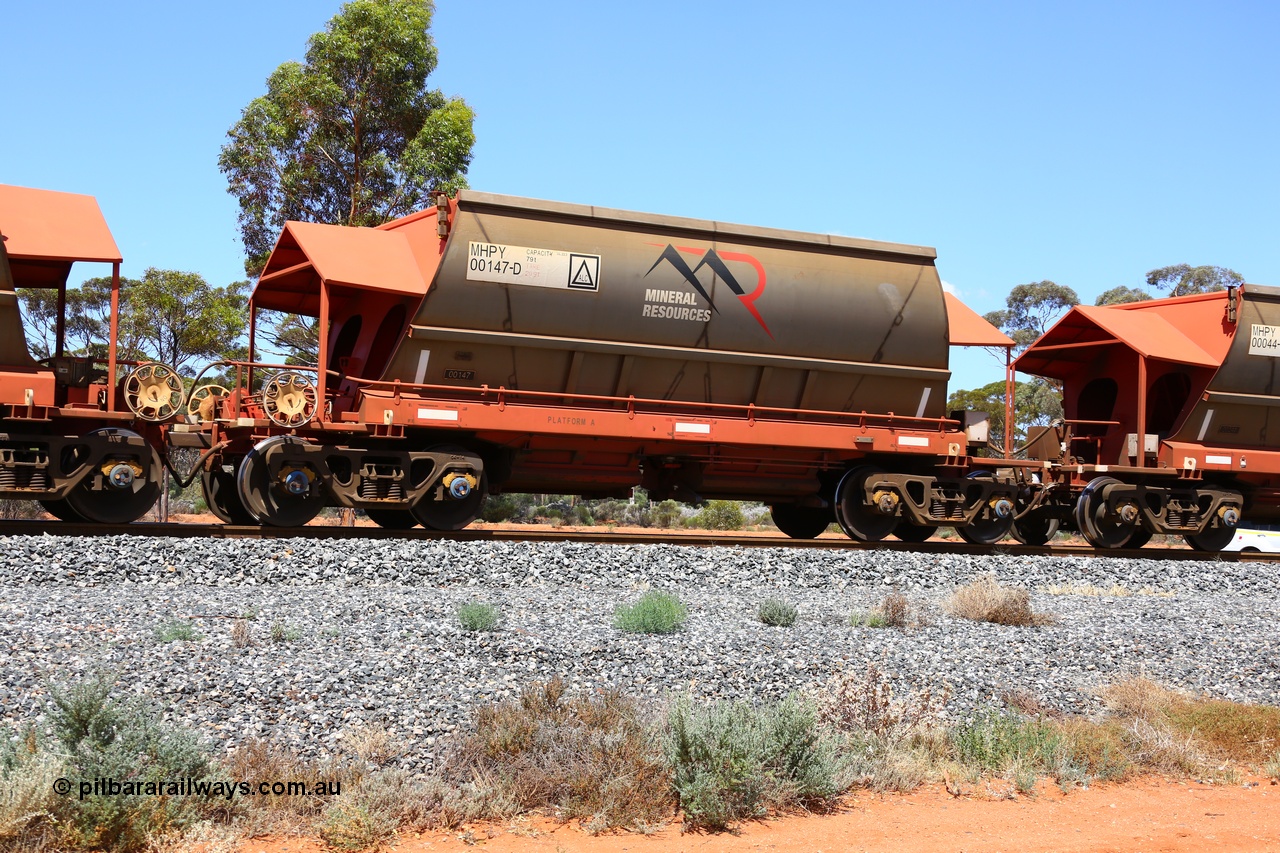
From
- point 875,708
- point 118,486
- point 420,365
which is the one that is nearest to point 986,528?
point 420,365

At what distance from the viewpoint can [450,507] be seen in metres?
13.3

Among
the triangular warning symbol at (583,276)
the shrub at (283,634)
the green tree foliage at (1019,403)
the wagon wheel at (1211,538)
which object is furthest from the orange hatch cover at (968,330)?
the green tree foliage at (1019,403)

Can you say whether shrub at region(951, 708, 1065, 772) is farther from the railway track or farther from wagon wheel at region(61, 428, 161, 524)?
wagon wheel at region(61, 428, 161, 524)

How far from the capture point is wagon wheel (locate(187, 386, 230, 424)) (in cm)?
1351

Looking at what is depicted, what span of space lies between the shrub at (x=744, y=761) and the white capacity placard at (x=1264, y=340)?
1363 cm

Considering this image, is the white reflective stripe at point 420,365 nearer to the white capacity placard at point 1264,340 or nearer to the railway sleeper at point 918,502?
the railway sleeper at point 918,502

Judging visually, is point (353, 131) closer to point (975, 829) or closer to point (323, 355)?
point (323, 355)

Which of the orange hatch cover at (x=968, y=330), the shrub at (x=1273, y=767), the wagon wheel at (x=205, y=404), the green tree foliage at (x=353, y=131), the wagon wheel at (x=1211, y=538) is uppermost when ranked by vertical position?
the green tree foliage at (x=353, y=131)

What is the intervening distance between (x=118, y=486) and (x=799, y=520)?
9.47 metres

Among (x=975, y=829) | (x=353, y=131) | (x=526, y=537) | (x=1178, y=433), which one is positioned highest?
(x=353, y=131)

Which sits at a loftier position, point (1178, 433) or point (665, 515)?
point (1178, 433)

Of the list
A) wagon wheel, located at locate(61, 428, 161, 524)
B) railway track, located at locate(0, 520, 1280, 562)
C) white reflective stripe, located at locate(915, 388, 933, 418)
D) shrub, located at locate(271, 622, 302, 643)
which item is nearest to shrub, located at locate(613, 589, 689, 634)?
shrub, located at locate(271, 622, 302, 643)

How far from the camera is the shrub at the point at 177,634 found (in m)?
7.12

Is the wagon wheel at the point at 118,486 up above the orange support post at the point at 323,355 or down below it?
below
